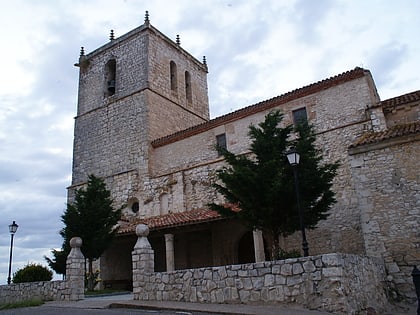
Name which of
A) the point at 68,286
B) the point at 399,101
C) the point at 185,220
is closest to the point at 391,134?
the point at 399,101

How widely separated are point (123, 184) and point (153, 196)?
7.11ft

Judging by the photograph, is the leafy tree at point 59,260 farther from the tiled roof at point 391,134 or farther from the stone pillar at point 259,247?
the tiled roof at point 391,134

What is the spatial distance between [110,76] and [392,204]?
1903 cm

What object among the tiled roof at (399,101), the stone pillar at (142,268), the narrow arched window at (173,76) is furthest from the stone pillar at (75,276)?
the narrow arched window at (173,76)

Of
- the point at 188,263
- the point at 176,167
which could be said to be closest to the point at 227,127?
the point at 176,167

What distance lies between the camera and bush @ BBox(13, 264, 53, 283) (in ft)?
50.5

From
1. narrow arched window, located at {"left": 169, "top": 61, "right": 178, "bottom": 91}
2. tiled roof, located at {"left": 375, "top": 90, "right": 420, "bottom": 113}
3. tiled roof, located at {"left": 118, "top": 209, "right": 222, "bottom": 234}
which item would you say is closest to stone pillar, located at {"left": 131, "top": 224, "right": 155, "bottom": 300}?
tiled roof, located at {"left": 118, "top": 209, "right": 222, "bottom": 234}

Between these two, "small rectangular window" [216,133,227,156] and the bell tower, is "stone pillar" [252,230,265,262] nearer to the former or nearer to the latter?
"small rectangular window" [216,133,227,156]

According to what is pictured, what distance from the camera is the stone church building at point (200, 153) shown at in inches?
405

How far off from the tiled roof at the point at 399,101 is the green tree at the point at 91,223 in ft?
35.7

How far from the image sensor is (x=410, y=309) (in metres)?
8.90

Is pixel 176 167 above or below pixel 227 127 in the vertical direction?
below

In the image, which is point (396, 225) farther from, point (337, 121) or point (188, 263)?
point (188, 263)

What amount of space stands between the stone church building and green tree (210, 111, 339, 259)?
3.81 feet
